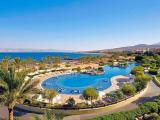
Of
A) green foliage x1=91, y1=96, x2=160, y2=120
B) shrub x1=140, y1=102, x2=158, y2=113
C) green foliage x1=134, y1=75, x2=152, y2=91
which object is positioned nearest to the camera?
green foliage x1=91, y1=96, x2=160, y2=120

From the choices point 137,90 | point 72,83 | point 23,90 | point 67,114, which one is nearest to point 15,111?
point 67,114

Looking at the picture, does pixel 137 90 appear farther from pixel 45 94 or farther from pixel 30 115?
pixel 30 115

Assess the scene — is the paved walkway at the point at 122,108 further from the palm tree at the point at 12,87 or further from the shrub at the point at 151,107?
the palm tree at the point at 12,87

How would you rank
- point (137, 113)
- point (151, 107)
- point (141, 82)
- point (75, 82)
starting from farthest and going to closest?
1. point (75, 82)
2. point (141, 82)
3. point (151, 107)
4. point (137, 113)

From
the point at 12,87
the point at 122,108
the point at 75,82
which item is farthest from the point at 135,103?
the point at 75,82

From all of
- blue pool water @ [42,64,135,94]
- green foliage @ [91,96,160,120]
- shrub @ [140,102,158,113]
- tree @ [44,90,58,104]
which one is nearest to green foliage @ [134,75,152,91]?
blue pool water @ [42,64,135,94]

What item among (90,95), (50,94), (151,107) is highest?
(50,94)

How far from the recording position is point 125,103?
28719mm

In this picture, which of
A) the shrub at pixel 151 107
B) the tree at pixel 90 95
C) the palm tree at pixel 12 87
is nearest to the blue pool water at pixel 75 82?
the tree at pixel 90 95

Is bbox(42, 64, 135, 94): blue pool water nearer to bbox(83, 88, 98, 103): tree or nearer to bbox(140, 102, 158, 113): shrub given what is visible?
bbox(83, 88, 98, 103): tree

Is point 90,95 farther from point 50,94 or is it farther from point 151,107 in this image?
point 151,107

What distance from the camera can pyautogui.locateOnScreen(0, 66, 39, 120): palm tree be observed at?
18.1 metres

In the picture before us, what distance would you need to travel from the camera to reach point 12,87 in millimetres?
18359

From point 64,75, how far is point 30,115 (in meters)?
31.6
